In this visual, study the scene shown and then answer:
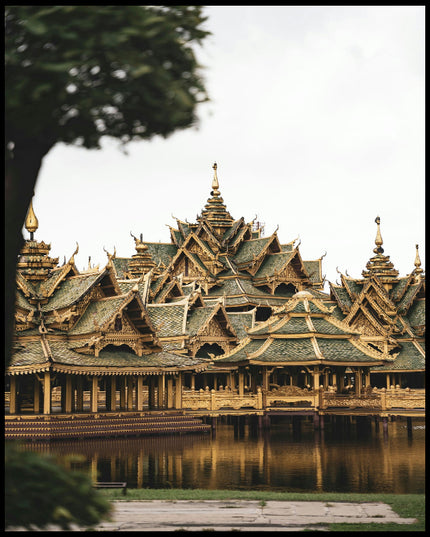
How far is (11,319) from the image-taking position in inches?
362

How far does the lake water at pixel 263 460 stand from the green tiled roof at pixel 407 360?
883 centimetres

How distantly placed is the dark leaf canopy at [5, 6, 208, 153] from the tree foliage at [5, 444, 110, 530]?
3.09 metres

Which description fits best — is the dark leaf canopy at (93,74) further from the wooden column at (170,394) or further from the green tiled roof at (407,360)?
the green tiled roof at (407,360)

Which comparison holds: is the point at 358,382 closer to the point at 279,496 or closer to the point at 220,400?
the point at 220,400

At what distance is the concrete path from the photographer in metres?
14.1

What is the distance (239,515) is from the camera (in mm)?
15164

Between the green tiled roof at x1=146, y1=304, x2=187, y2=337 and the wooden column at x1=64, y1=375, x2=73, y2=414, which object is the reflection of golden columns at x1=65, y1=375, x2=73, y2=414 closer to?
the wooden column at x1=64, y1=375, x2=73, y2=414

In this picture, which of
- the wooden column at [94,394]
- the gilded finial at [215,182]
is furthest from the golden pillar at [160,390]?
the gilded finial at [215,182]

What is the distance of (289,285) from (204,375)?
62.8ft

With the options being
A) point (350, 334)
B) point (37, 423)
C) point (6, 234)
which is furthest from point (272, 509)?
point (350, 334)

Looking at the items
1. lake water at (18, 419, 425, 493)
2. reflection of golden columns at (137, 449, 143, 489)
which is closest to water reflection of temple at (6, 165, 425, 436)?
lake water at (18, 419, 425, 493)

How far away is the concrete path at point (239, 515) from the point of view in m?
14.1

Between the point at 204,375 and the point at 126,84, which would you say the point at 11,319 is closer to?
the point at 126,84

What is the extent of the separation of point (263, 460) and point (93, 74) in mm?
20152
